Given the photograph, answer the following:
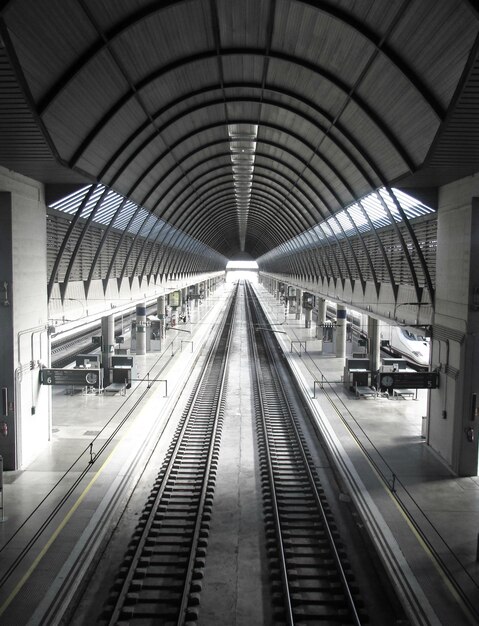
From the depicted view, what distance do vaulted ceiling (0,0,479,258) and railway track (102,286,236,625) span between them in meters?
8.97

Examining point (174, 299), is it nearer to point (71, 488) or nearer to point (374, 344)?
point (374, 344)

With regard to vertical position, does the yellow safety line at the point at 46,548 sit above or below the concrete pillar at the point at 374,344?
below

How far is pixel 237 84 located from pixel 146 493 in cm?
1377

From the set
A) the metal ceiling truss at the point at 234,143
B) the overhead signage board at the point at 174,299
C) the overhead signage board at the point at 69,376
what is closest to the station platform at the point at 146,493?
the overhead signage board at the point at 69,376

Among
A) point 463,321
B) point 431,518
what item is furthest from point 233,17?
point 431,518

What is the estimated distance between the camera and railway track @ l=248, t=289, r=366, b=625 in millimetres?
9453

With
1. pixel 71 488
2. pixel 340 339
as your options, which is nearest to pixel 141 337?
pixel 340 339

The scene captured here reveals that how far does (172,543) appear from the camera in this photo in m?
11.6

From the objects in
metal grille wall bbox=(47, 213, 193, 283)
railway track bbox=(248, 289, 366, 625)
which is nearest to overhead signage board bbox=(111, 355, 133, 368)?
metal grille wall bbox=(47, 213, 193, 283)

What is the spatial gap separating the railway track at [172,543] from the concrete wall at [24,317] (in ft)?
13.8

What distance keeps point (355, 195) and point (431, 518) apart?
1439cm

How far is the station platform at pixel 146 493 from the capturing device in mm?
9562

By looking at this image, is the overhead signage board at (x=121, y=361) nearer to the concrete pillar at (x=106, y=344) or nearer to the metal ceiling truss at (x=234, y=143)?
the concrete pillar at (x=106, y=344)

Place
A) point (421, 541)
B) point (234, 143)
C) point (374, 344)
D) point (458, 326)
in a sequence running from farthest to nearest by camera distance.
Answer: point (374, 344) < point (234, 143) < point (458, 326) < point (421, 541)
